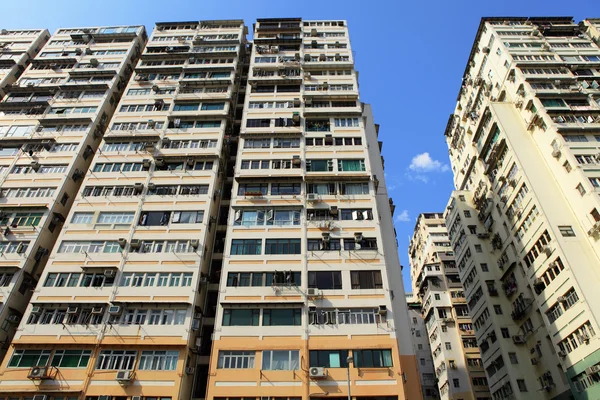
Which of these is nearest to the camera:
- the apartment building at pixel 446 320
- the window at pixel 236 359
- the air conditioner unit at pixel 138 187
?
the window at pixel 236 359

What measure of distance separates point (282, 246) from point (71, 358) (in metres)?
14.3

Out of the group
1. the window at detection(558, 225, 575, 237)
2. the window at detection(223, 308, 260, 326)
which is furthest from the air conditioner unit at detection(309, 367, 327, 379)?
the window at detection(558, 225, 575, 237)

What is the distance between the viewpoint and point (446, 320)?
52750 millimetres

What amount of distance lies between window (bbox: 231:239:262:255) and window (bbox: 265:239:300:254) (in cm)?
62

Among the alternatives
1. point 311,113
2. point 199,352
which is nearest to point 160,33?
point 311,113

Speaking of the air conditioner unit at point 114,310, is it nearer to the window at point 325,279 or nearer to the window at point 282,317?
the window at point 282,317

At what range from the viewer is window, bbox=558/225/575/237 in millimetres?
31266

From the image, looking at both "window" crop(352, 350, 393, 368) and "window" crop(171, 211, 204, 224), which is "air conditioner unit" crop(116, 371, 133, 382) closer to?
"window" crop(171, 211, 204, 224)

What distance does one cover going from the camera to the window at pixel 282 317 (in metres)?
25.8

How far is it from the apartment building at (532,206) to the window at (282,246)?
A: 750 inches

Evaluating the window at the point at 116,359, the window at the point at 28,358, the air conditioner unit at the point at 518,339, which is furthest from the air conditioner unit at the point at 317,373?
the air conditioner unit at the point at 518,339

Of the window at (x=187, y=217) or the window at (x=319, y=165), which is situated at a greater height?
the window at (x=319, y=165)

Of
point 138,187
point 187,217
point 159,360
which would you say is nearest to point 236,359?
point 159,360

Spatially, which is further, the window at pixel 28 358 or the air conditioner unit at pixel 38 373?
the window at pixel 28 358
